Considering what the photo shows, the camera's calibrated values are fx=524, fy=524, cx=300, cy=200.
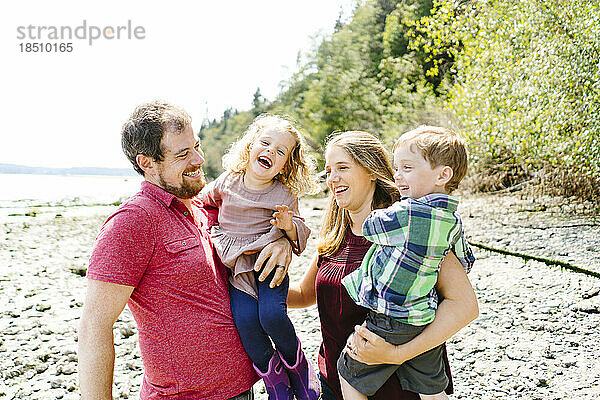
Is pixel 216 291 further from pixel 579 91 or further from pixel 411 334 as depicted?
pixel 579 91

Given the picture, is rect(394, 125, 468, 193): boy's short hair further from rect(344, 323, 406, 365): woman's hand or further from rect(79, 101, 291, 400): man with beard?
rect(79, 101, 291, 400): man with beard

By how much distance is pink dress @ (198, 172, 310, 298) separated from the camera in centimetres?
217

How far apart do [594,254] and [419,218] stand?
6.66m

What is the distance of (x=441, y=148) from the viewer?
181 cm

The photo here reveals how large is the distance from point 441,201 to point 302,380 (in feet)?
3.38

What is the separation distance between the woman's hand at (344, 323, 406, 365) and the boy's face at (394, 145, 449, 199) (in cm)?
51

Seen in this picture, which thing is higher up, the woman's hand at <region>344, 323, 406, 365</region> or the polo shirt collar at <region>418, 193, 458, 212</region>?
the polo shirt collar at <region>418, 193, 458, 212</region>

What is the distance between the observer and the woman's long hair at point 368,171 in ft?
6.84

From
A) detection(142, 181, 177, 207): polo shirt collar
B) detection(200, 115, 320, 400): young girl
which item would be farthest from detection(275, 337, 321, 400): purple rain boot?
detection(142, 181, 177, 207): polo shirt collar

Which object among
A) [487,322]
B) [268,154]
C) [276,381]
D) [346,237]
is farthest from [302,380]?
[487,322]

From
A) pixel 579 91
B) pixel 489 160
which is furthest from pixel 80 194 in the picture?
pixel 579 91

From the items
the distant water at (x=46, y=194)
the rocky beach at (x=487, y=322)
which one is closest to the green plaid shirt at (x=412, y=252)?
the rocky beach at (x=487, y=322)

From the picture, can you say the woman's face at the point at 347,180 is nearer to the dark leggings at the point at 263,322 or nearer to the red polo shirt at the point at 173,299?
the dark leggings at the point at 263,322

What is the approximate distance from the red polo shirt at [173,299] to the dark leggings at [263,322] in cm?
5
